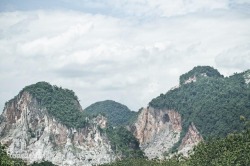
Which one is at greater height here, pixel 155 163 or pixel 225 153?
pixel 155 163

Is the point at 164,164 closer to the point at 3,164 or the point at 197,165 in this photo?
the point at 197,165

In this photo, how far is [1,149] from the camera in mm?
93562

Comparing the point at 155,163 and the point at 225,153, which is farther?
the point at 155,163

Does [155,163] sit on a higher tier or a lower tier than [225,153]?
higher

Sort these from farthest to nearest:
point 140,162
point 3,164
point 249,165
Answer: point 140,162 → point 249,165 → point 3,164

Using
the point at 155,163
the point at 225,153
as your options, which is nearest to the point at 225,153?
the point at 225,153

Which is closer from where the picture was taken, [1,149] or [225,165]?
[1,149]

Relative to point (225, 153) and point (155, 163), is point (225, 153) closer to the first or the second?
point (225, 153)

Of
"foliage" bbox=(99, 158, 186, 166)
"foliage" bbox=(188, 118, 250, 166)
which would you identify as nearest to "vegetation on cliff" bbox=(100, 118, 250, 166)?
"foliage" bbox=(188, 118, 250, 166)

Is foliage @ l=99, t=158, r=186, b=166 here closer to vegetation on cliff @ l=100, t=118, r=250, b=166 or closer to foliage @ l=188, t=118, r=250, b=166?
vegetation on cliff @ l=100, t=118, r=250, b=166

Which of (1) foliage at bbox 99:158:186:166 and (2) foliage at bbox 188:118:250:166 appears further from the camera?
(1) foliage at bbox 99:158:186:166

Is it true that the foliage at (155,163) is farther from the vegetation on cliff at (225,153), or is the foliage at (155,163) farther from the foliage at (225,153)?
the foliage at (225,153)

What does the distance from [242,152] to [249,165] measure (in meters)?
4.87

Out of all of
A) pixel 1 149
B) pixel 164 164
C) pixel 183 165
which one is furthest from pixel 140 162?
pixel 1 149
